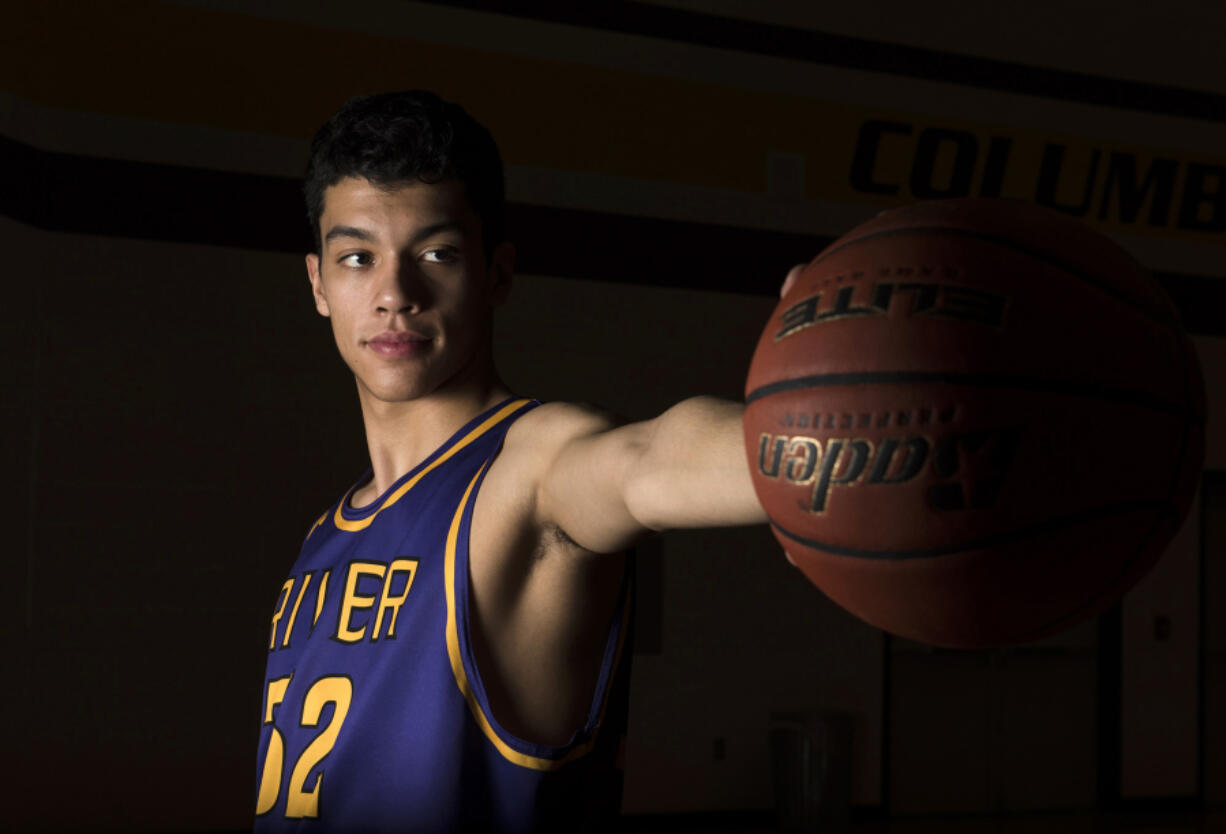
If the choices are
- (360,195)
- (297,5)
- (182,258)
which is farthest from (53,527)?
(360,195)

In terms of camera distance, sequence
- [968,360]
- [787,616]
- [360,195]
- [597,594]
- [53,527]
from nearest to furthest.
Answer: [968,360] → [597,594] → [360,195] → [53,527] → [787,616]

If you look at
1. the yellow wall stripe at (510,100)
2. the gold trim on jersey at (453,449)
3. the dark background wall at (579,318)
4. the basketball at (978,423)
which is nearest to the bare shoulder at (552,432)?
the gold trim on jersey at (453,449)

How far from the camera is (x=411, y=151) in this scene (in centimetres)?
154

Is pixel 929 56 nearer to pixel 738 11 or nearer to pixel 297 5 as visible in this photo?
pixel 738 11

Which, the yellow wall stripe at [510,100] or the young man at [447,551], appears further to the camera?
the yellow wall stripe at [510,100]

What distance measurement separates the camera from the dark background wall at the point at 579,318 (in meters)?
5.03

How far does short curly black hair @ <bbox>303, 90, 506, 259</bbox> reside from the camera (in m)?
1.54

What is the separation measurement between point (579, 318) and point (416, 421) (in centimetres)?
438

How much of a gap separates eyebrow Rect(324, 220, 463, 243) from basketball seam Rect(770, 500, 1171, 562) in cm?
78

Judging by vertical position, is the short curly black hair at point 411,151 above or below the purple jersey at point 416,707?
above

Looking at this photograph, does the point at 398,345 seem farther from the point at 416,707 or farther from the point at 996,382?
the point at 996,382

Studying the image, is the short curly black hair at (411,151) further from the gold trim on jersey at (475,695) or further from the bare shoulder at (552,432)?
the gold trim on jersey at (475,695)

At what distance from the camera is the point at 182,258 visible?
17.2 ft

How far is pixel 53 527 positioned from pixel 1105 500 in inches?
194
